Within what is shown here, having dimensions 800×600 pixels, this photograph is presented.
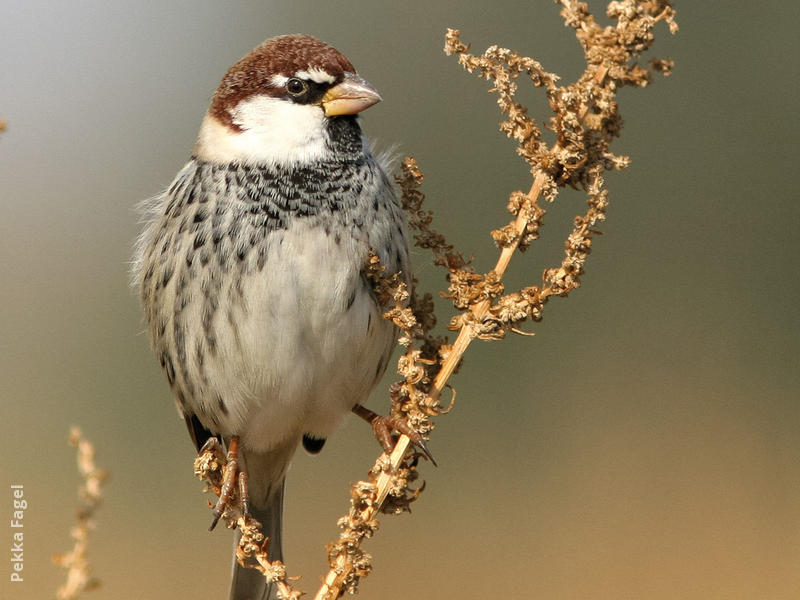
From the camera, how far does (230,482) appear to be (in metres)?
2.34

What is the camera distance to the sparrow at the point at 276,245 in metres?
2.30

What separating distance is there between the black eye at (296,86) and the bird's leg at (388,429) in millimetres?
770

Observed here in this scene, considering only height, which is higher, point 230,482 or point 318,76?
point 318,76

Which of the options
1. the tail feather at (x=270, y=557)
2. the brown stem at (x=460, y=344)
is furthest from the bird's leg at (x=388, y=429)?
the tail feather at (x=270, y=557)

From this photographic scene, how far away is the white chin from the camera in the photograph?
2355 millimetres

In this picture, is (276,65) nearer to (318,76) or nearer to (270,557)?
(318,76)

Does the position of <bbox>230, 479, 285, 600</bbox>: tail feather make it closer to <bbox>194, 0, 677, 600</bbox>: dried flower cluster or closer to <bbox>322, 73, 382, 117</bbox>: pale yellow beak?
<bbox>194, 0, 677, 600</bbox>: dried flower cluster

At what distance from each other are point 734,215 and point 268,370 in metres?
3.07

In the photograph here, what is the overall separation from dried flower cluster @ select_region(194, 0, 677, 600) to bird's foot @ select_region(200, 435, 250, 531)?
28 cm

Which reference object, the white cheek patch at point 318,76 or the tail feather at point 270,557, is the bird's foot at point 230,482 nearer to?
the tail feather at point 270,557

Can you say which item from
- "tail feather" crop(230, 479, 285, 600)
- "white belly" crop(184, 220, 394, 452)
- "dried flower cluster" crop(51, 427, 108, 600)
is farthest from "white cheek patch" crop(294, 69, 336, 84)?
"dried flower cluster" crop(51, 427, 108, 600)

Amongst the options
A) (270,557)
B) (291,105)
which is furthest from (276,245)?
(270,557)

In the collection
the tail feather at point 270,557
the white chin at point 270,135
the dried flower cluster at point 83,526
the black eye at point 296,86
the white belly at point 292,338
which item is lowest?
the dried flower cluster at point 83,526

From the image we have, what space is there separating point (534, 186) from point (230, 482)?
0.97 metres
